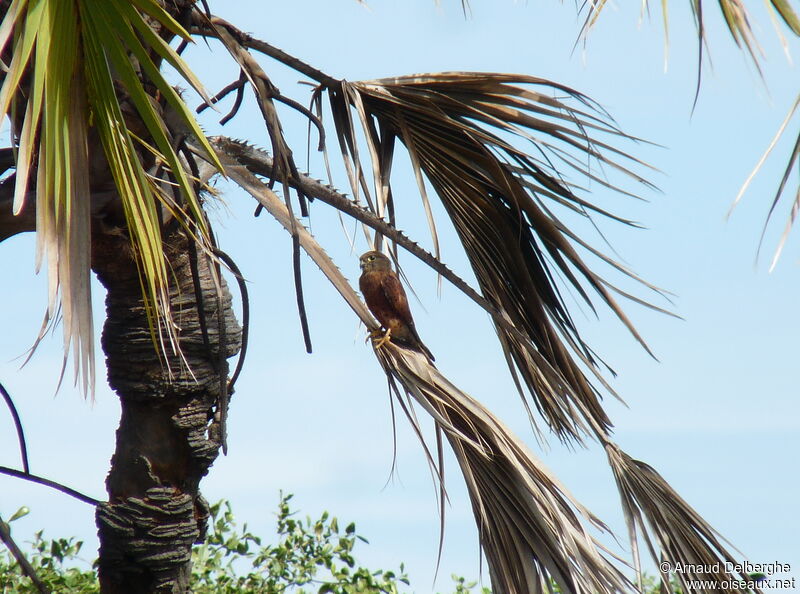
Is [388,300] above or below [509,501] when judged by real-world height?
above

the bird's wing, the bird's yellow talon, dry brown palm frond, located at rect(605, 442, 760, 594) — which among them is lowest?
dry brown palm frond, located at rect(605, 442, 760, 594)

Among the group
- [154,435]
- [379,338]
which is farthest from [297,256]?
[154,435]

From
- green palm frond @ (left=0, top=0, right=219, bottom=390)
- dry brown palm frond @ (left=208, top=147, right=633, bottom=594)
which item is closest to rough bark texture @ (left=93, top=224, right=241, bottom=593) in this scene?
dry brown palm frond @ (left=208, top=147, right=633, bottom=594)

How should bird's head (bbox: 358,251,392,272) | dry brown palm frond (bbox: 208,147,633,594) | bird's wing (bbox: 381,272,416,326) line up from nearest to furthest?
dry brown palm frond (bbox: 208,147,633,594)
bird's wing (bbox: 381,272,416,326)
bird's head (bbox: 358,251,392,272)

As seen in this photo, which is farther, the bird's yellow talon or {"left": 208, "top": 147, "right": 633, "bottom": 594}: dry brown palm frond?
the bird's yellow talon

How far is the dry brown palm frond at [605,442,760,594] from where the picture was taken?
2748 millimetres

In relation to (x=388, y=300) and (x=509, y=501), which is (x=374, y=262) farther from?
(x=509, y=501)

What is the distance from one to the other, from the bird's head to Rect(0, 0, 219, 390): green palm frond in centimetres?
140

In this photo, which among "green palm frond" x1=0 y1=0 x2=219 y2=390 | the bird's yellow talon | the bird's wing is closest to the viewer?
"green palm frond" x1=0 y1=0 x2=219 y2=390

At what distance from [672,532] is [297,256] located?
147 cm

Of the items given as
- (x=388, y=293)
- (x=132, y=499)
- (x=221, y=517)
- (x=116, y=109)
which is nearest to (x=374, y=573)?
(x=221, y=517)

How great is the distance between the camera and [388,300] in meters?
3.34

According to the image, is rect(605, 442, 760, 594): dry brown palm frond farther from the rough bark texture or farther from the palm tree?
the rough bark texture

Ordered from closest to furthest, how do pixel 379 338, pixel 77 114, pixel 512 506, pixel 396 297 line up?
pixel 77 114, pixel 512 506, pixel 379 338, pixel 396 297
